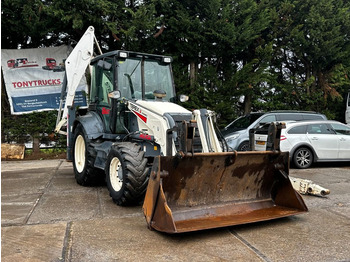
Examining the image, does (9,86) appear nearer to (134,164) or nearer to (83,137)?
(83,137)

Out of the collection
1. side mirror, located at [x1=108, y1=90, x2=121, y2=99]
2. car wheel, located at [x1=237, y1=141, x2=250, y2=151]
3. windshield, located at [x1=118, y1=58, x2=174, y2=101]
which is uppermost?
windshield, located at [x1=118, y1=58, x2=174, y2=101]

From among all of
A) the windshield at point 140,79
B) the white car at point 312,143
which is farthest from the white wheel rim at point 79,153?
the white car at point 312,143

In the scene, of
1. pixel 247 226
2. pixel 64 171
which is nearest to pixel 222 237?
pixel 247 226

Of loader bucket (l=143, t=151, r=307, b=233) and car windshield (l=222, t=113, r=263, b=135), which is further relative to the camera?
car windshield (l=222, t=113, r=263, b=135)

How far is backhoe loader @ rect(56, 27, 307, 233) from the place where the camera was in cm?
424

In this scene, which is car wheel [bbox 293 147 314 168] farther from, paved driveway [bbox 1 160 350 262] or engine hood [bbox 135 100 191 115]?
engine hood [bbox 135 100 191 115]

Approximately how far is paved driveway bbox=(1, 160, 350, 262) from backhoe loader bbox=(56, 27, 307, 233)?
19 centimetres

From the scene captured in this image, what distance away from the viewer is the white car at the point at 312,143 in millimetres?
10133

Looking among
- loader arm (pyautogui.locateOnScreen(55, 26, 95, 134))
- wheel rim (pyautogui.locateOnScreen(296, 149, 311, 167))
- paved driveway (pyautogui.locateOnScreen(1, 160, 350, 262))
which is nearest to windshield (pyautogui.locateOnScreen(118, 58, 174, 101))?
loader arm (pyautogui.locateOnScreen(55, 26, 95, 134))

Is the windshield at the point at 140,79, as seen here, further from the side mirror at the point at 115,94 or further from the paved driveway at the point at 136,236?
the paved driveway at the point at 136,236

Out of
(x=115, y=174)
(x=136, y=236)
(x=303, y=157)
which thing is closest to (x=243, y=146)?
(x=303, y=157)

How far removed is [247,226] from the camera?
4547 millimetres

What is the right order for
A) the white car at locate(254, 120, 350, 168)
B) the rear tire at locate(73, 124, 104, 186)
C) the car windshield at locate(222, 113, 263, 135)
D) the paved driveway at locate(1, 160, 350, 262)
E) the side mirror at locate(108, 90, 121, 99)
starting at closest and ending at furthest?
the paved driveway at locate(1, 160, 350, 262) < the side mirror at locate(108, 90, 121, 99) < the rear tire at locate(73, 124, 104, 186) < the white car at locate(254, 120, 350, 168) < the car windshield at locate(222, 113, 263, 135)

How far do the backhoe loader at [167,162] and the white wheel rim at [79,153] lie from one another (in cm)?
37
